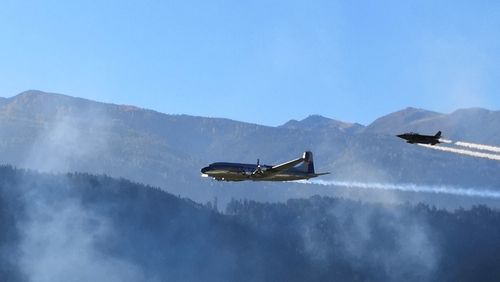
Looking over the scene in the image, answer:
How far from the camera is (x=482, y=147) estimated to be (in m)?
175

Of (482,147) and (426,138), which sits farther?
(426,138)

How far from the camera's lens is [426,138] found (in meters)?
194

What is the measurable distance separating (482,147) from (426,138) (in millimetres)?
19375
